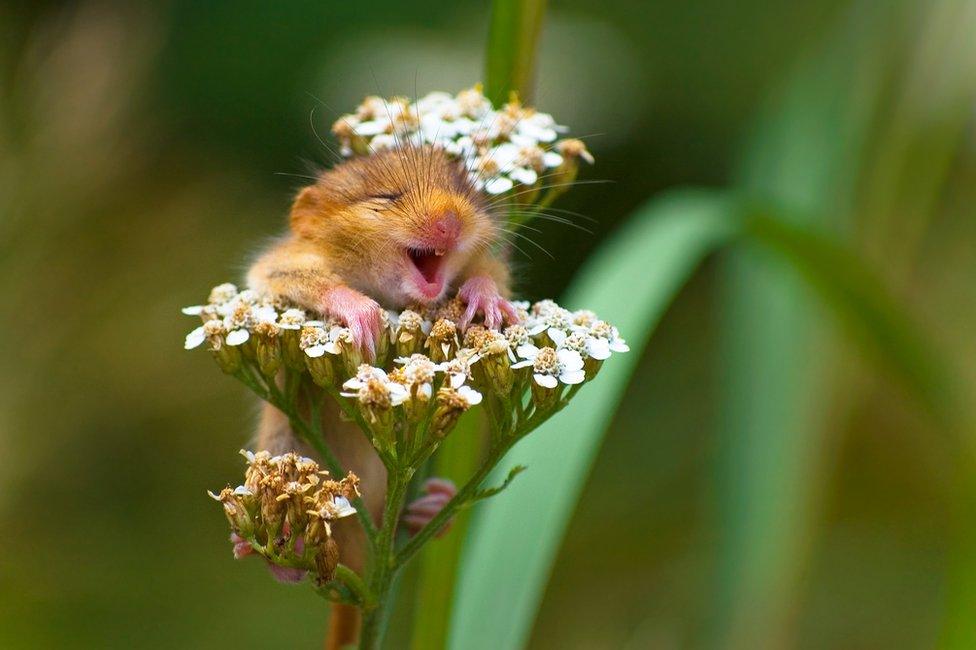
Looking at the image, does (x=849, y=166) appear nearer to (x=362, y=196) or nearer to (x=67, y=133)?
(x=362, y=196)

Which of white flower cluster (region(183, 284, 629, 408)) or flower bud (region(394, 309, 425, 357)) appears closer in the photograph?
white flower cluster (region(183, 284, 629, 408))

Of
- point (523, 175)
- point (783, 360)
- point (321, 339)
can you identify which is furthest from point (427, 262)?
point (783, 360)

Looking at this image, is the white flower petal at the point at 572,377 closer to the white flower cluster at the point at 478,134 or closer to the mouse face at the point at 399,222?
the mouse face at the point at 399,222

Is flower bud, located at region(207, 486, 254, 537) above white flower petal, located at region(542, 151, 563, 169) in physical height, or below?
below

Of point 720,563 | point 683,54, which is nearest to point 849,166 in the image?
point 720,563

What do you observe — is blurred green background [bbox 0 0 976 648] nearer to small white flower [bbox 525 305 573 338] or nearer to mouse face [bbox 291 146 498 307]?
mouse face [bbox 291 146 498 307]

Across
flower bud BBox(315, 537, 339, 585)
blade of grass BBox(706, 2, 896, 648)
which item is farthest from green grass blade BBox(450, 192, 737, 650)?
blade of grass BBox(706, 2, 896, 648)

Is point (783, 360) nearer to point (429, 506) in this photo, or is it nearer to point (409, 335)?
point (429, 506)
